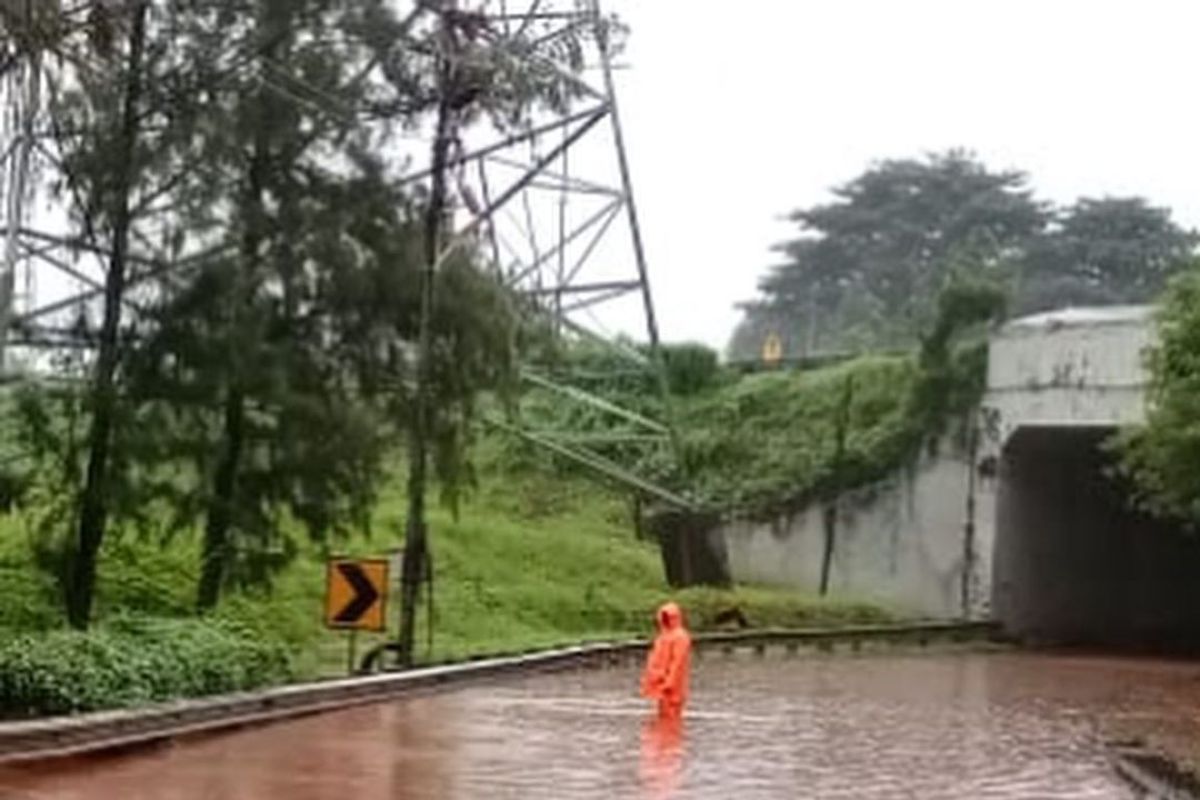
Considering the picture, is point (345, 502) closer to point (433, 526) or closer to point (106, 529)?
point (106, 529)

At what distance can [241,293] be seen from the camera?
2450 cm

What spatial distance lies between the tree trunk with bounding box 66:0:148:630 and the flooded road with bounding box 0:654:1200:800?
4.33 meters

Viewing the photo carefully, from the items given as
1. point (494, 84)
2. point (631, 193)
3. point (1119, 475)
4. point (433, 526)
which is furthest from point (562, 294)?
point (1119, 475)

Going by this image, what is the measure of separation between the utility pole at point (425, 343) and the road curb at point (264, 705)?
2.75 ft

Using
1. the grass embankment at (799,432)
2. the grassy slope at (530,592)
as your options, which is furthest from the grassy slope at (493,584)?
the grass embankment at (799,432)

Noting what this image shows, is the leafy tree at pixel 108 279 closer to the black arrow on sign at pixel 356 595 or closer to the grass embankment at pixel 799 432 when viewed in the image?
the black arrow on sign at pixel 356 595

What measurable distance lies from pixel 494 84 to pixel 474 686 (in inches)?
280

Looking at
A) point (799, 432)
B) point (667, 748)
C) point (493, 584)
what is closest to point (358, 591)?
point (667, 748)

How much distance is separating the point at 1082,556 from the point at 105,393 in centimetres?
2502

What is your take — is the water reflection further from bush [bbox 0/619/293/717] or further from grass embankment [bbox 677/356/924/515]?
grass embankment [bbox 677/356/924/515]

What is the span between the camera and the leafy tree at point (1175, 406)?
2936 cm

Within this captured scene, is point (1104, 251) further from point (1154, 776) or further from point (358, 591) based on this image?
point (1154, 776)

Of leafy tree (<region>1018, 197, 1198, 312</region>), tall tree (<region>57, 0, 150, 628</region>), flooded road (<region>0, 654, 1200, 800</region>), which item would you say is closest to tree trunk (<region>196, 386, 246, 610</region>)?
tall tree (<region>57, 0, 150, 628</region>)

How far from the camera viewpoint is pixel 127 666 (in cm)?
1684
